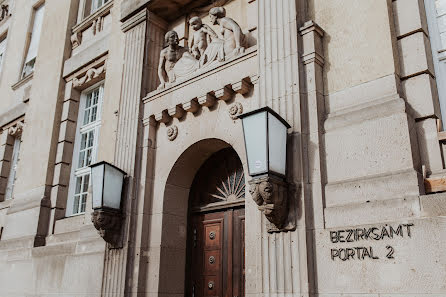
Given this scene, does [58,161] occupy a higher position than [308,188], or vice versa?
[58,161]

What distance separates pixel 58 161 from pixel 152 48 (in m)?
3.36

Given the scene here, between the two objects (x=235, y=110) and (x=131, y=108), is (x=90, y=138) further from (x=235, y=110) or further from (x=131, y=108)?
(x=235, y=110)

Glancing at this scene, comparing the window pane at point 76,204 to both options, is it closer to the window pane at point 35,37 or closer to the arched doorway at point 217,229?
the arched doorway at point 217,229

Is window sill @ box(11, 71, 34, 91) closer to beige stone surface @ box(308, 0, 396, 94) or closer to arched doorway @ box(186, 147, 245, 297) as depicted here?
arched doorway @ box(186, 147, 245, 297)

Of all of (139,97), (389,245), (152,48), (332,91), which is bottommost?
(389,245)

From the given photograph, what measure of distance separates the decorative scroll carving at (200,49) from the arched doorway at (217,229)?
1.48m

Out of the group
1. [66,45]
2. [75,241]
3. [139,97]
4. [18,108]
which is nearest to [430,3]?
[139,97]

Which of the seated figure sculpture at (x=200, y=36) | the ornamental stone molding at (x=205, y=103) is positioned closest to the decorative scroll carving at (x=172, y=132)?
the ornamental stone molding at (x=205, y=103)

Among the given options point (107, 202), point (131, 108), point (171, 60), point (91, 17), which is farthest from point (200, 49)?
point (91, 17)

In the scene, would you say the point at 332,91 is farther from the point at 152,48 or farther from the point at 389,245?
the point at 152,48

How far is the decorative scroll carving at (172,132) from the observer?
286 inches

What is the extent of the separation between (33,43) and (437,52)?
38.3ft

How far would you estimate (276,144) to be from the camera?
16.6 ft

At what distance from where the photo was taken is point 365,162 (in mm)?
4809
